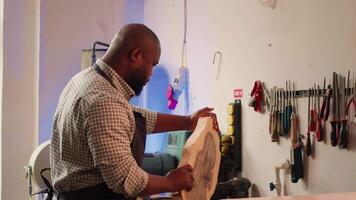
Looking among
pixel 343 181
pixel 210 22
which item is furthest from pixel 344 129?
pixel 210 22

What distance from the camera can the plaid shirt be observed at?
1080 mm

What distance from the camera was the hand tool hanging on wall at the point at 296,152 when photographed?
73.9 inches

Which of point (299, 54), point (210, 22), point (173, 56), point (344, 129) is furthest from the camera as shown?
point (173, 56)

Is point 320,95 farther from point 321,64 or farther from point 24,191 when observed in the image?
point 24,191

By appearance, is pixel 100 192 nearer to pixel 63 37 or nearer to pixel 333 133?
pixel 333 133

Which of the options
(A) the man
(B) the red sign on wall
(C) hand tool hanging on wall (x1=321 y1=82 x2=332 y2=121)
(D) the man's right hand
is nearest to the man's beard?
(A) the man

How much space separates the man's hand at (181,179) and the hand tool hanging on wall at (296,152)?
83 cm

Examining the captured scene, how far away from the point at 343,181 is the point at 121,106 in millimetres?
1091

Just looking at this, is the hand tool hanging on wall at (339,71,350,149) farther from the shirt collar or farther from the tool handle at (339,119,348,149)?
the shirt collar

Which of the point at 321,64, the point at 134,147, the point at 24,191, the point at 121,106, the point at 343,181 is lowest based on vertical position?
the point at 24,191

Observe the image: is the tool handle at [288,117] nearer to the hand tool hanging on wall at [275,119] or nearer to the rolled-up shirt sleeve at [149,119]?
the hand tool hanging on wall at [275,119]

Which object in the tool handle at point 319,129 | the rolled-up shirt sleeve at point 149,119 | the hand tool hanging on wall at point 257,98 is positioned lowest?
the tool handle at point 319,129

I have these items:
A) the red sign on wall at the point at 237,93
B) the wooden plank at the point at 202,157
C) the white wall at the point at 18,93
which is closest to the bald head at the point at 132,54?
the wooden plank at the point at 202,157

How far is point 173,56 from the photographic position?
9.28ft
